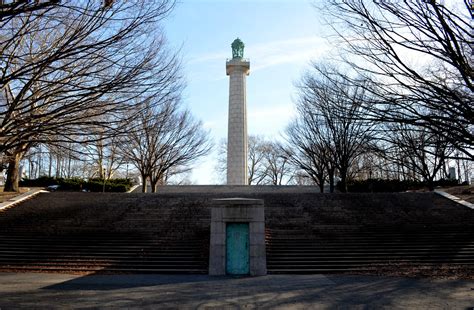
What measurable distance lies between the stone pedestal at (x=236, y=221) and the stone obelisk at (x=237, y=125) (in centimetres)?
2598

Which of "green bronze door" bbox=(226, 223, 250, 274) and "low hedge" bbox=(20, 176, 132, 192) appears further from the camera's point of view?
"low hedge" bbox=(20, 176, 132, 192)

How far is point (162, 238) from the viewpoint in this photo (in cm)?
1670

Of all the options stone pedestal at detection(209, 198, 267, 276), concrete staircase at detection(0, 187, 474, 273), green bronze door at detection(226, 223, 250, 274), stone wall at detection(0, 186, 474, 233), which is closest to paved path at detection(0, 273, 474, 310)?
stone pedestal at detection(209, 198, 267, 276)

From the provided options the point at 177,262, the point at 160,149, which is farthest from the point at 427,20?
the point at 160,149

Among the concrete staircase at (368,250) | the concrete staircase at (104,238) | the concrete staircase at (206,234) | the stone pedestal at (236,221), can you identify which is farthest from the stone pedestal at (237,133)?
the stone pedestal at (236,221)

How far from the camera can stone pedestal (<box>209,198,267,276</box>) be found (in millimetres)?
13781

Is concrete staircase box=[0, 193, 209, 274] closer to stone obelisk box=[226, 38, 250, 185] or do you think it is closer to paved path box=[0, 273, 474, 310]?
paved path box=[0, 273, 474, 310]

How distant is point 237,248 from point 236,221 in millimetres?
922

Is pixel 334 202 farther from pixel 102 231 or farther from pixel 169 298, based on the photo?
pixel 169 298

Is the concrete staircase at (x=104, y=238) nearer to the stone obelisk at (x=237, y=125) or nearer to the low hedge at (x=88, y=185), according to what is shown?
the low hedge at (x=88, y=185)

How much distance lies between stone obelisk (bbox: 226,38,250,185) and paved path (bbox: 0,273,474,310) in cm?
2761

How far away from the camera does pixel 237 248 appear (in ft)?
46.2

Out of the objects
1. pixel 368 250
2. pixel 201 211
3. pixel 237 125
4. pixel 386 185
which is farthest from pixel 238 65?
pixel 368 250

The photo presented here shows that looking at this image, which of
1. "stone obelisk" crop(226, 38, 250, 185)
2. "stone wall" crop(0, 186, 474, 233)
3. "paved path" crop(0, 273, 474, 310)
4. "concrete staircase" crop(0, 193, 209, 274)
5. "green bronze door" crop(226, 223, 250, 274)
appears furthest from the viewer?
"stone obelisk" crop(226, 38, 250, 185)
